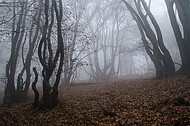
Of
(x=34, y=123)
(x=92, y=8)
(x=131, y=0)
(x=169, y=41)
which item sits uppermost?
(x=92, y=8)

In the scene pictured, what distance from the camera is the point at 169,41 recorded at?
28.1 meters

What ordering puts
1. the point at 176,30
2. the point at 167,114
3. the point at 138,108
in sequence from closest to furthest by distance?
the point at 167,114 → the point at 138,108 → the point at 176,30

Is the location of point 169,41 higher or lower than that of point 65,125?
higher

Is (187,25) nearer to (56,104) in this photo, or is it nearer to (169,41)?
(56,104)

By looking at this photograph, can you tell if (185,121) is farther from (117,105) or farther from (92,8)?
(92,8)

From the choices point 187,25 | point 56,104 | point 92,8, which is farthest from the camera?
point 92,8

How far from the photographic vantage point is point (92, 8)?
18.4m

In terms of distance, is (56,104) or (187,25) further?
(187,25)

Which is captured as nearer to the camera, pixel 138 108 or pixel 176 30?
pixel 138 108

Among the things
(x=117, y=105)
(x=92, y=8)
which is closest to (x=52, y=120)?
(x=117, y=105)

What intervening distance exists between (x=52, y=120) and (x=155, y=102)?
11.0 feet

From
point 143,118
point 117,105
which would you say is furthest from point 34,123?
point 143,118

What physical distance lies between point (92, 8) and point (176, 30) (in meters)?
12.8

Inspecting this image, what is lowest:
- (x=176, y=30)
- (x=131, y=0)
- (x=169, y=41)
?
(x=176, y=30)
